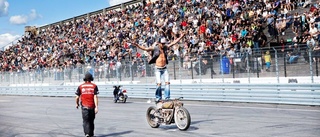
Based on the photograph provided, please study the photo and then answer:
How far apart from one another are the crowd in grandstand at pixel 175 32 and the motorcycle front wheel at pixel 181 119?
754cm

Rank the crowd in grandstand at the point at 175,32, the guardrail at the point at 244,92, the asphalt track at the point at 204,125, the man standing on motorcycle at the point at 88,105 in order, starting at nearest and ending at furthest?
the man standing on motorcycle at the point at 88,105 < the asphalt track at the point at 204,125 < the guardrail at the point at 244,92 < the crowd in grandstand at the point at 175,32

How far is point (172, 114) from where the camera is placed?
10344 mm

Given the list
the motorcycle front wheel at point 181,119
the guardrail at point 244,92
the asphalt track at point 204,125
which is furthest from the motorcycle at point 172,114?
the guardrail at point 244,92

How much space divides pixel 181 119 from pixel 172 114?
0.25 meters

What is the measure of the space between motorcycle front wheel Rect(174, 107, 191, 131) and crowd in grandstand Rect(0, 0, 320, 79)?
7.54m

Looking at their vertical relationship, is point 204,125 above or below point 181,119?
below

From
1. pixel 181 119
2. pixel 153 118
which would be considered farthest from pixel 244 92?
pixel 181 119

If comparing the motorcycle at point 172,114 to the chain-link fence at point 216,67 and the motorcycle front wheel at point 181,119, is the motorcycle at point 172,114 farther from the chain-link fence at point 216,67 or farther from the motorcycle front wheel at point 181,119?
the chain-link fence at point 216,67

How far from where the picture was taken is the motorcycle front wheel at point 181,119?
32.8 ft

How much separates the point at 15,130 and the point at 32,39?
42.6 metres

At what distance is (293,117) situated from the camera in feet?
40.1

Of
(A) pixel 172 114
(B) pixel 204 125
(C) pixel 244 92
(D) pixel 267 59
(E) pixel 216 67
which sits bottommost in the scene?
(B) pixel 204 125

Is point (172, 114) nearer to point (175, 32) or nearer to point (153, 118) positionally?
point (153, 118)

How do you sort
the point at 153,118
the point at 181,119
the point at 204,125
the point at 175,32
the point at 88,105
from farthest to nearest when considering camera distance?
the point at 175,32
the point at 204,125
the point at 153,118
the point at 181,119
the point at 88,105
